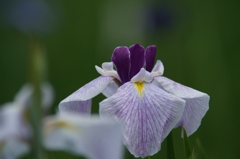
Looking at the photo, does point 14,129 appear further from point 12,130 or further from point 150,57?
point 150,57

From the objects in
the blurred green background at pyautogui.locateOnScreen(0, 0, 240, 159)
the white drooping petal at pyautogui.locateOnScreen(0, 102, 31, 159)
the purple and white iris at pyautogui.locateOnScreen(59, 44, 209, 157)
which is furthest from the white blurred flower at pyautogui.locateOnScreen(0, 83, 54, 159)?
the blurred green background at pyautogui.locateOnScreen(0, 0, 240, 159)

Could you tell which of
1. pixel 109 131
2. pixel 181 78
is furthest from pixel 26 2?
pixel 109 131

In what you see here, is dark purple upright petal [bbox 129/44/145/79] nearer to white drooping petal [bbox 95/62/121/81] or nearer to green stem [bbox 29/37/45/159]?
white drooping petal [bbox 95/62/121/81]

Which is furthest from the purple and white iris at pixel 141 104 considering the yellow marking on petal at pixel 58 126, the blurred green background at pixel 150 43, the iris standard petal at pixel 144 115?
the blurred green background at pixel 150 43

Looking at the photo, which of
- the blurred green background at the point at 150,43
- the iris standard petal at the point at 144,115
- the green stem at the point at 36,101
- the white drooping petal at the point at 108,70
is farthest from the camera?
the blurred green background at the point at 150,43

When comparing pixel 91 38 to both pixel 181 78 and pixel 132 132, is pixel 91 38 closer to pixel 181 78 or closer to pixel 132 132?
pixel 181 78

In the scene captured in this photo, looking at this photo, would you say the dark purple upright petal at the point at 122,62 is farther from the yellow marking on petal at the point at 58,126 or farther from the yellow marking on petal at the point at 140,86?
the yellow marking on petal at the point at 58,126
